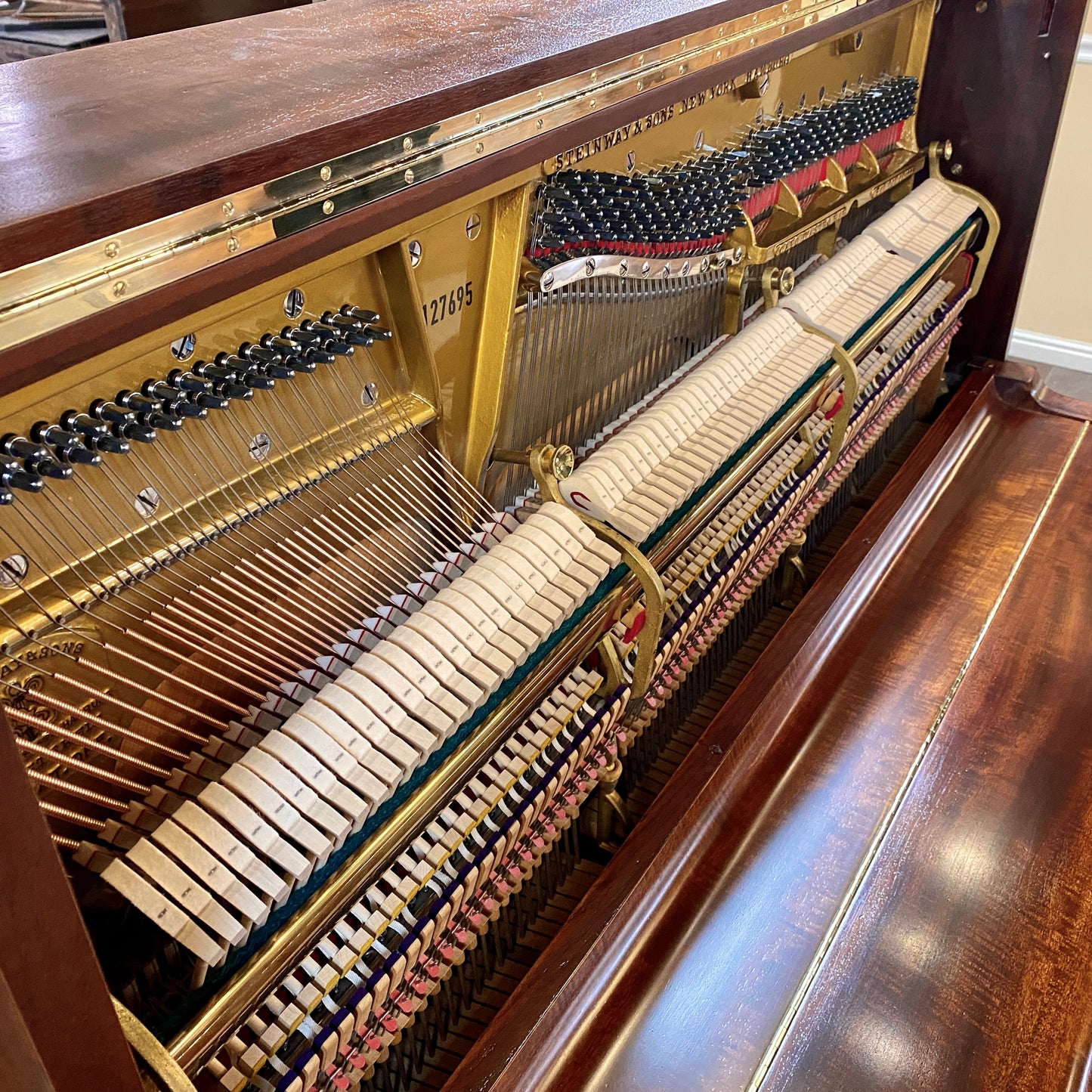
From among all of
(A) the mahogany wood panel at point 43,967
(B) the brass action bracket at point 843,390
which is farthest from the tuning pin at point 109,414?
(B) the brass action bracket at point 843,390

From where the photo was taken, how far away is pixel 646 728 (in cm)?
219

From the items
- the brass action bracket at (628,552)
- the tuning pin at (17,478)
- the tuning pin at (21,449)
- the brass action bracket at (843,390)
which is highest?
the brass action bracket at (843,390)

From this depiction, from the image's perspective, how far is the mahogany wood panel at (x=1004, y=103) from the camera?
3141mm

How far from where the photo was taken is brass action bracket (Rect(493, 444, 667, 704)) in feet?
5.35

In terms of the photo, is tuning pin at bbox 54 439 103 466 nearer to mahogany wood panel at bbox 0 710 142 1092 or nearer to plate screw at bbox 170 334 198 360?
plate screw at bbox 170 334 198 360

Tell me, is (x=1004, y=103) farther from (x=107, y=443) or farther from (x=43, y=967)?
(x=43, y=967)

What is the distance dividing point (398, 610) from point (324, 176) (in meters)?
0.62

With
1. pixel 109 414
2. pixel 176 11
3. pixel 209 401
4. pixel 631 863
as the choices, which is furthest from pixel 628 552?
pixel 176 11

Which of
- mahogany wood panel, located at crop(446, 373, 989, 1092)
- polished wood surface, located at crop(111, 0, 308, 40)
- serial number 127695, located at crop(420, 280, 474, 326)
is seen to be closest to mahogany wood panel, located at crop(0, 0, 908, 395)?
serial number 127695, located at crop(420, 280, 474, 326)

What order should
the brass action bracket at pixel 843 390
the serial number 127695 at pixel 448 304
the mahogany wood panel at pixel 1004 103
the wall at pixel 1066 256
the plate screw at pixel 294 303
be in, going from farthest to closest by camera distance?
1. the wall at pixel 1066 256
2. the mahogany wood panel at pixel 1004 103
3. the brass action bracket at pixel 843 390
4. the serial number 127695 at pixel 448 304
5. the plate screw at pixel 294 303

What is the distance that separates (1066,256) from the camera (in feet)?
16.6

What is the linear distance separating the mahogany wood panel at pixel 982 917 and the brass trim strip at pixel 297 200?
4.04 ft

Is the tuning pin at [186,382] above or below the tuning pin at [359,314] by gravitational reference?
below

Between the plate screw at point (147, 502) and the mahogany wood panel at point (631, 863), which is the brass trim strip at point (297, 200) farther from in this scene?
the mahogany wood panel at point (631, 863)
